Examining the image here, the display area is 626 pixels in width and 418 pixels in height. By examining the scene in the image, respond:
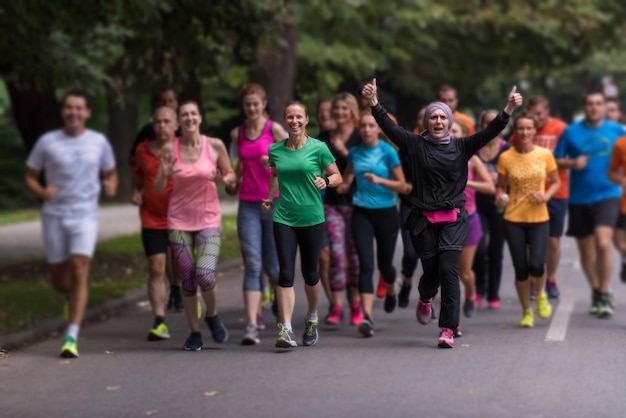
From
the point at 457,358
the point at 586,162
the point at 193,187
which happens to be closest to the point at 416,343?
the point at 457,358

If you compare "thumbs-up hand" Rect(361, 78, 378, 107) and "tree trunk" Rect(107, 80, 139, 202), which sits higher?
"thumbs-up hand" Rect(361, 78, 378, 107)

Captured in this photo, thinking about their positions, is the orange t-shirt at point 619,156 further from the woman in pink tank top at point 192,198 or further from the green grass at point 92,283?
the green grass at point 92,283

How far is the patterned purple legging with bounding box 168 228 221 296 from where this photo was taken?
10.1 metres

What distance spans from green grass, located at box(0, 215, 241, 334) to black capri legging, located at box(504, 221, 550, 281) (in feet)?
13.7

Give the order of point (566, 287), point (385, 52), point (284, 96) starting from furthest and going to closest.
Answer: point (385, 52), point (284, 96), point (566, 287)

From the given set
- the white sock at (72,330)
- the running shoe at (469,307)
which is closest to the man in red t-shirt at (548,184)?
the running shoe at (469,307)

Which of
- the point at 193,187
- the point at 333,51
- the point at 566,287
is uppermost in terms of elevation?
the point at 333,51

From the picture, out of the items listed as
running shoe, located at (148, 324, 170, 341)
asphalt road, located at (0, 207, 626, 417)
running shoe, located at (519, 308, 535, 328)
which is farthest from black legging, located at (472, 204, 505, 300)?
running shoe, located at (148, 324, 170, 341)

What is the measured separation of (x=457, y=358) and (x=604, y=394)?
162cm

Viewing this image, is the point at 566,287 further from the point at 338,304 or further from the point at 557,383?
the point at 557,383

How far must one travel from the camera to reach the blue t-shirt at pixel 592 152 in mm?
12258

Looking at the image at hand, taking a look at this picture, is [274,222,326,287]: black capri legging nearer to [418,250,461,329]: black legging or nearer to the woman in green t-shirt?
the woman in green t-shirt

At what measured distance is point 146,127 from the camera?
38.1ft

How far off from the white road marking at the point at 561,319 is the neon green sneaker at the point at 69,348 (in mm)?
3528
